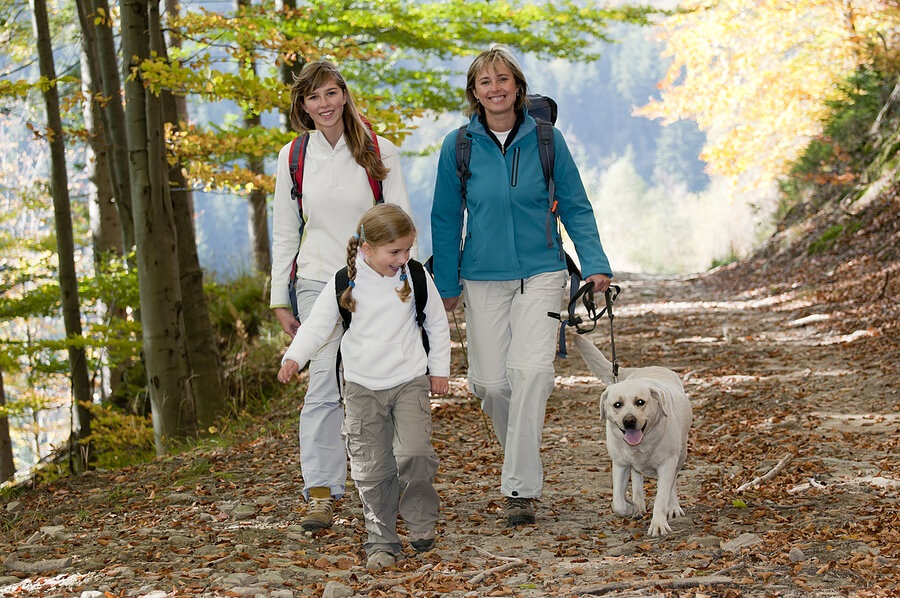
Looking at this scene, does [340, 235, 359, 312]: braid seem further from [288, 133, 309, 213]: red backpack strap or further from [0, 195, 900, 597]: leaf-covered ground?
[0, 195, 900, 597]: leaf-covered ground

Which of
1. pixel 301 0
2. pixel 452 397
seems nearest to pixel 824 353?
pixel 452 397

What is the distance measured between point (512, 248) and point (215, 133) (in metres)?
5.99

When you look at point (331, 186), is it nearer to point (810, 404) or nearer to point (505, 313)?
point (505, 313)

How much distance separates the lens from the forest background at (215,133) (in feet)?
25.8

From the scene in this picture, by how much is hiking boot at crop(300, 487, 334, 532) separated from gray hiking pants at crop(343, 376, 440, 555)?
55 centimetres

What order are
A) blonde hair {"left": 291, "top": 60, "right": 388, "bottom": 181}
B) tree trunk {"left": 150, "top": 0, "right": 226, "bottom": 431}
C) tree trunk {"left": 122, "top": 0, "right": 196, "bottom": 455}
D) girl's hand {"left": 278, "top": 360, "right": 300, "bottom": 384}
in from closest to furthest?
1. girl's hand {"left": 278, "top": 360, "right": 300, "bottom": 384}
2. blonde hair {"left": 291, "top": 60, "right": 388, "bottom": 181}
3. tree trunk {"left": 122, "top": 0, "right": 196, "bottom": 455}
4. tree trunk {"left": 150, "top": 0, "right": 226, "bottom": 431}

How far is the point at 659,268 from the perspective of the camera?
34781 mm

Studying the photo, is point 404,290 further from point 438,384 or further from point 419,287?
point 438,384

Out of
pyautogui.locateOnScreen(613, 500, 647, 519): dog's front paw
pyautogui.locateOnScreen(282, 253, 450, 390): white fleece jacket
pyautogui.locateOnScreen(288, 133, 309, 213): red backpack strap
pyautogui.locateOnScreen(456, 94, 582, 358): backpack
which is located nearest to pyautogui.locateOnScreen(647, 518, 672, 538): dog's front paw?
pyautogui.locateOnScreen(613, 500, 647, 519): dog's front paw

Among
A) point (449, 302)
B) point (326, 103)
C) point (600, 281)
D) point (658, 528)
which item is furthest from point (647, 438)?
point (326, 103)

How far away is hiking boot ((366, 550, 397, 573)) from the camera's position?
394cm

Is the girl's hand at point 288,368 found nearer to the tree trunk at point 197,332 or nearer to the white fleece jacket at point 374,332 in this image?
the white fleece jacket at point 374,332

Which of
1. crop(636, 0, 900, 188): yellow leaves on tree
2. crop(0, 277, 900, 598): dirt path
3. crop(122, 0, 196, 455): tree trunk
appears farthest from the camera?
crop(636, 0, 900, 188): yellow leaves on tree

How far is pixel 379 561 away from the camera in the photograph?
3959mm
